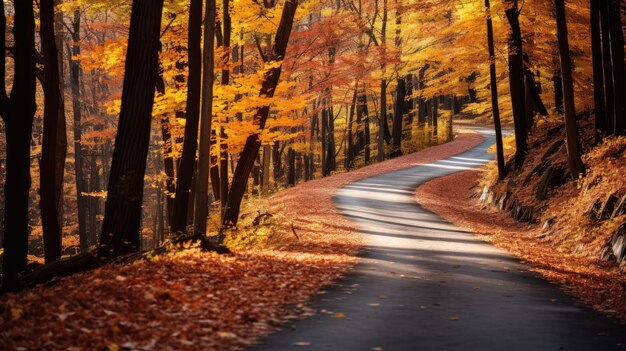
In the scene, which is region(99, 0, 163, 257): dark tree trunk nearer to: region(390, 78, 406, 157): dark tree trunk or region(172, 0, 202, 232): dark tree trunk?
region(172, 0, 202, 232): dark tree trunk

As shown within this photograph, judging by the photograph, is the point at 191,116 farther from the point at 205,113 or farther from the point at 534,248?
the point at 534,248

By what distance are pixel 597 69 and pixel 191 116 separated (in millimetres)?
11435

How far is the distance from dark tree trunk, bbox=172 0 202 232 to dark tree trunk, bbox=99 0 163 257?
12.7ft

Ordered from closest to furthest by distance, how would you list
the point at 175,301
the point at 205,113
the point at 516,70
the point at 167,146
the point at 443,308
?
the point at 175,301 → the point at 443,308 → the point at 205,113 → the point at 167,146 → the point at 516,70

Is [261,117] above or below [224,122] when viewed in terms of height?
above

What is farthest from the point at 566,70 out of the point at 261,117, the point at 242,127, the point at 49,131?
the point at 49,131

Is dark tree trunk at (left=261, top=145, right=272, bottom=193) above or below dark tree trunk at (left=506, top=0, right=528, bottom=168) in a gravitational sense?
below

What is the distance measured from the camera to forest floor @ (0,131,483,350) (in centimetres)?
654

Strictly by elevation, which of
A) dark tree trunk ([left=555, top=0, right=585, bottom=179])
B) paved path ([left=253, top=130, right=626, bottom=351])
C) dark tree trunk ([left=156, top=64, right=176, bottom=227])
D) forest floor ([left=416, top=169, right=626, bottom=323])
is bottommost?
forest floor ([left=416, top=169, right=626, bottom=323])

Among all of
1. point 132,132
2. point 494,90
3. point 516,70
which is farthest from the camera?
point 494,90

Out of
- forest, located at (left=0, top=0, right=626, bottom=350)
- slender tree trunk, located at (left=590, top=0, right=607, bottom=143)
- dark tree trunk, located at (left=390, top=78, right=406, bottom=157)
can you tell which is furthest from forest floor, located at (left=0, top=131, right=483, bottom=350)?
dark tree trunk, located at (left=390, top=78, right=406, bottom=157)

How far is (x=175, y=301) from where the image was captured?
326 inches

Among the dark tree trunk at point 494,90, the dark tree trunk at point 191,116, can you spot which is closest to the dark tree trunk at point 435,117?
the dark tree trunk at point 494,90

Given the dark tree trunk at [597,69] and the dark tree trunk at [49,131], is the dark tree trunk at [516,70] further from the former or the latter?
the dark tree trunk at [49,131]
